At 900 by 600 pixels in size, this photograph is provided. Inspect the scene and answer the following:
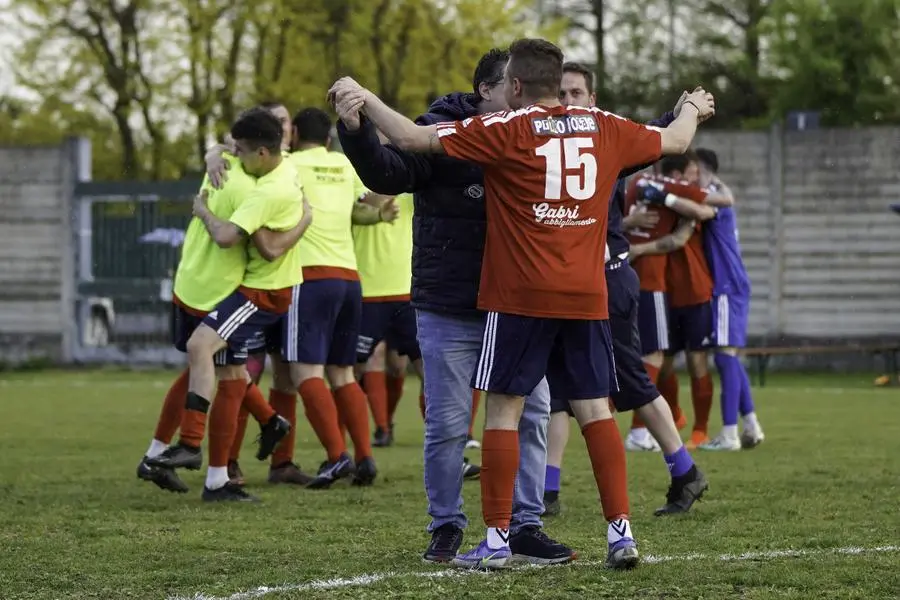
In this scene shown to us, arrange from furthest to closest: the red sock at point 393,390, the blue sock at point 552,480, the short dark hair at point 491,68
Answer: the red sock at point 393,390
the blue sock at point 552,480
the short dark hair at point 491,68

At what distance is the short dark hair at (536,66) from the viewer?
18.0 feet

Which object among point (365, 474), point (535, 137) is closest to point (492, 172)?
point (535, 137)

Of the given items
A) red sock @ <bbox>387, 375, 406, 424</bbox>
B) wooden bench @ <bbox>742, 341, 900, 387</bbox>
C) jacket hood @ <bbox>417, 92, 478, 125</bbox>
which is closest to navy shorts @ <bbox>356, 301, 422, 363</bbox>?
red sock @ <bbox>387, 375, 406, 424</bbox>

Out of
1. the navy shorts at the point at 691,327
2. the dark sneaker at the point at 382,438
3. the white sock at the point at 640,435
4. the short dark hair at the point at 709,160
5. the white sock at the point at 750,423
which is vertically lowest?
the dark sneaker at the point at 382,438

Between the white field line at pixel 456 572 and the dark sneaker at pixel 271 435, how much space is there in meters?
3.19

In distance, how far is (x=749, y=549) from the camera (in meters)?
6.09

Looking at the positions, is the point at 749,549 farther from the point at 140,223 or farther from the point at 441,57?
the point at 441,57

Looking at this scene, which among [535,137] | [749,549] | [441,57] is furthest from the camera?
[441,57]

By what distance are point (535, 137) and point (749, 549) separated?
6.10 ft

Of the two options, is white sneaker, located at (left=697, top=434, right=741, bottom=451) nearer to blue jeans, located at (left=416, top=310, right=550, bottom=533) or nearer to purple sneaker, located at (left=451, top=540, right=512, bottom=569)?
blue jeans, located at (left=416, top=310, right=550, bottom=533)

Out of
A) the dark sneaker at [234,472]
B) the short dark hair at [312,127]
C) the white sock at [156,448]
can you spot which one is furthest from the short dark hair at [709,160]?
the white sock at [156,448]

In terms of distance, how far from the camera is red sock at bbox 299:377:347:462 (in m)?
8.85

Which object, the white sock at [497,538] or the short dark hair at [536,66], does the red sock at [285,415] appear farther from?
the short dark hair at [536,66]

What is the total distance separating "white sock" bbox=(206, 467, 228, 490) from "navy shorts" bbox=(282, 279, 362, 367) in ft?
2.84
